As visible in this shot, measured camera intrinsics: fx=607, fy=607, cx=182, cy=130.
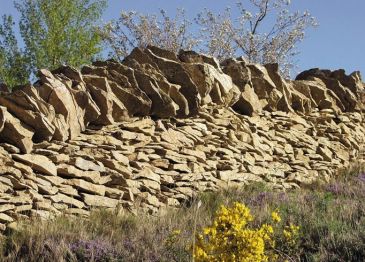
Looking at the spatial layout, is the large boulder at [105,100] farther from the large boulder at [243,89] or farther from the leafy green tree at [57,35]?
the leafy green tree at [57,35]

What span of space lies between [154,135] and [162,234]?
2.77m

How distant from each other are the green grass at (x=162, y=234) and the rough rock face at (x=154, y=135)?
43 cm

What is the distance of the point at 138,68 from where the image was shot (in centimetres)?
1036

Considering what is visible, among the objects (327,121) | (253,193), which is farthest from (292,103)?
(253,193)

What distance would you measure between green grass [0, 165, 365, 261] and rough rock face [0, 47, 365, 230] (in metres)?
0.43

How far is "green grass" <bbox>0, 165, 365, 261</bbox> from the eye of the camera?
628 cm

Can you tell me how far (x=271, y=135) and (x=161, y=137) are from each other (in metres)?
3.13

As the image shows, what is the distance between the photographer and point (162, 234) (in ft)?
23.2

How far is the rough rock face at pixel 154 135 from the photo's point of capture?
788cm

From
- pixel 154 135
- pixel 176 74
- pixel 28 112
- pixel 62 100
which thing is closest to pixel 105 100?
pixel 62 100

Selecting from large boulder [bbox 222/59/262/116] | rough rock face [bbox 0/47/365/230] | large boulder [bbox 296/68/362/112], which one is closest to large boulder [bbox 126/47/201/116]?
rough rock face [bbox 0/47/365/230]

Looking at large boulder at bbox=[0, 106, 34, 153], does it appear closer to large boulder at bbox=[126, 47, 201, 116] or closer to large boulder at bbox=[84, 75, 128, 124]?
large boulder at bbox=[84, 75, 128, 124]

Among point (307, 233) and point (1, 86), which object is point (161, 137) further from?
point (307, 233)

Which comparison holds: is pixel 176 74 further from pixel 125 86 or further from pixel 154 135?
pixel 154 135
